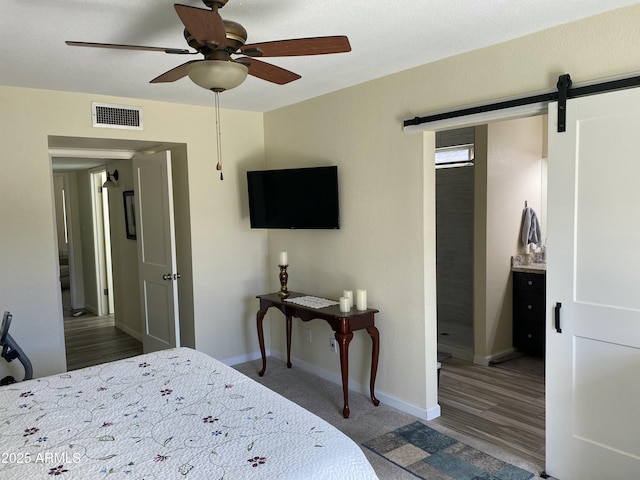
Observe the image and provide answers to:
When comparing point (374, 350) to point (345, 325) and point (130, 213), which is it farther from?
point (130, 213)

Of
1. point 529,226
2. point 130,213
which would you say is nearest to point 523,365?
point 529,226

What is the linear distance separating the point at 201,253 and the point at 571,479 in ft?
10.6

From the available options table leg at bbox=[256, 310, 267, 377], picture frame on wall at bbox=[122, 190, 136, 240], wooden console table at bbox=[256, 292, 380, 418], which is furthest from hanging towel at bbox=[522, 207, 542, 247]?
picture frame on wall at bbox=[122, 190, 136, 240]

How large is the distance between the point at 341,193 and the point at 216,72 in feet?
6.80

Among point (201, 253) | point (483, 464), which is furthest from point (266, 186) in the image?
point (483, 464)

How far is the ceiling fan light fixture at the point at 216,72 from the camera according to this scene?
73.2 inches

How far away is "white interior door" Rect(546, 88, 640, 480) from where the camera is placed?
222cm

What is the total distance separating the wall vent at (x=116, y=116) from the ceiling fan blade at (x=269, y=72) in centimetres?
199

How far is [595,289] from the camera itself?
2354 mm

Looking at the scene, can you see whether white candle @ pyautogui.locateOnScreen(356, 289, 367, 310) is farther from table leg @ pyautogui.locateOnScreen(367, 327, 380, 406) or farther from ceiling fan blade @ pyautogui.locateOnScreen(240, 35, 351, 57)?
ceiling fan blade @ pyautogui.locateOnScreen(240, 35, 351, 57)

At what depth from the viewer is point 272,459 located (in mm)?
1558

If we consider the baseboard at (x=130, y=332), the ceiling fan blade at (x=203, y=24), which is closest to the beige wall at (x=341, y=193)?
the baseboard at (x=130, y=332)

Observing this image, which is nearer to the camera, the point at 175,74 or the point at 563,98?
the point at 175,74

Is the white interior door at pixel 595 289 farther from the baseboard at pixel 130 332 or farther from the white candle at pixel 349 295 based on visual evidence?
the baseboard at pixel 130 332
